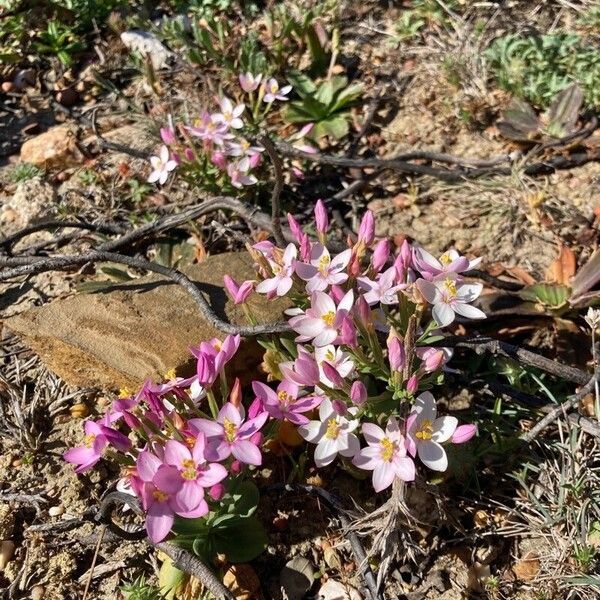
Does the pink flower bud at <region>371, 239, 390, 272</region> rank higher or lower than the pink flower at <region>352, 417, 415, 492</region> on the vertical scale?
higher

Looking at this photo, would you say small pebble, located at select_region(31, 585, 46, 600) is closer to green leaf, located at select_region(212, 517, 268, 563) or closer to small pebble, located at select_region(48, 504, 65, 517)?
small pebble, located at select_region(48, 504, 65, 517)

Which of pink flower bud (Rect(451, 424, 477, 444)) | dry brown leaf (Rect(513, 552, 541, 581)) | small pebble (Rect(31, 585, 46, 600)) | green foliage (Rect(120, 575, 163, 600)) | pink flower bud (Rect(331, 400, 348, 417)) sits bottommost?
dry brown leaf (Rect(513, 552, 541, 581))

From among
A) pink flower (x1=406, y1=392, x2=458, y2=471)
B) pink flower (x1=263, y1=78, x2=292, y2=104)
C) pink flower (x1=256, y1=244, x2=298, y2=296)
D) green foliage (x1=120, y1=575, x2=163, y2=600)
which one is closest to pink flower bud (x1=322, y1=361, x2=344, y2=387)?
pink flower (x1=406, y1=392, x2=458, y2=471)

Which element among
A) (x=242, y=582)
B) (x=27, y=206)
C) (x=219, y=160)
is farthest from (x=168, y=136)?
(x=242, y=582)

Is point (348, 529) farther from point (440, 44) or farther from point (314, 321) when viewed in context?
point (440, 44)

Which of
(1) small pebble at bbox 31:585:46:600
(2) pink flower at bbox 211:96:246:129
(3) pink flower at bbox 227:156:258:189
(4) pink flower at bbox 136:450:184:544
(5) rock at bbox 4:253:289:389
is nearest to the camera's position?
(4) pink flower at bbox 136:450:184:544

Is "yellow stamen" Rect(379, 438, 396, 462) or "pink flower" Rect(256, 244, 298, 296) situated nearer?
"yellow stamen" Rect(379, 438, 396, 462)
